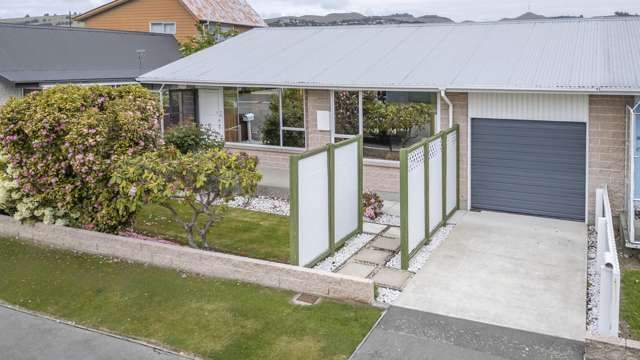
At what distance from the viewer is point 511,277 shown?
355 inches

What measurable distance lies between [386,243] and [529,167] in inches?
145

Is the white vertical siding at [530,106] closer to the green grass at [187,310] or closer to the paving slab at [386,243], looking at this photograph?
the paving slab at [386,243]

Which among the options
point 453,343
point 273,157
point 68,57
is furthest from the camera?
point 68,57

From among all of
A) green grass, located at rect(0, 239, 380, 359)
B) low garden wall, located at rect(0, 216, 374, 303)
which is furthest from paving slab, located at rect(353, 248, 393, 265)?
green grass, located at rect(0, 239, 380, 359)

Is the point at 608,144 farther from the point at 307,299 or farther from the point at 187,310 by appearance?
the point at 187,310

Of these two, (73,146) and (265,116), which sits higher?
(265,116)

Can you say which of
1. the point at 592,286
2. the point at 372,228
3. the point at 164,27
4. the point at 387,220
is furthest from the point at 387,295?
the point at 164,27

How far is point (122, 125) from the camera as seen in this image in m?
10.4

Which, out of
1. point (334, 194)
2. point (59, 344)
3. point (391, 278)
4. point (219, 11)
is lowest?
point (59, 344)

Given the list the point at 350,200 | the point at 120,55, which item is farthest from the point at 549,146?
the point at 120,55

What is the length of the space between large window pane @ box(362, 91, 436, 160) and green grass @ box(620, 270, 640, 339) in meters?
5.67

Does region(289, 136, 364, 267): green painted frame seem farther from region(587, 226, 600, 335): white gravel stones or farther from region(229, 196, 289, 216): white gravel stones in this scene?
region(587, 226, 600, 335): white gravel stones

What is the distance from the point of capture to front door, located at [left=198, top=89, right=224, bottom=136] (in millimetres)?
16859

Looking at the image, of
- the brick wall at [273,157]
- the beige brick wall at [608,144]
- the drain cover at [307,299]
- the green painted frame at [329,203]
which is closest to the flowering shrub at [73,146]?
the green painted frame at [329,203]
